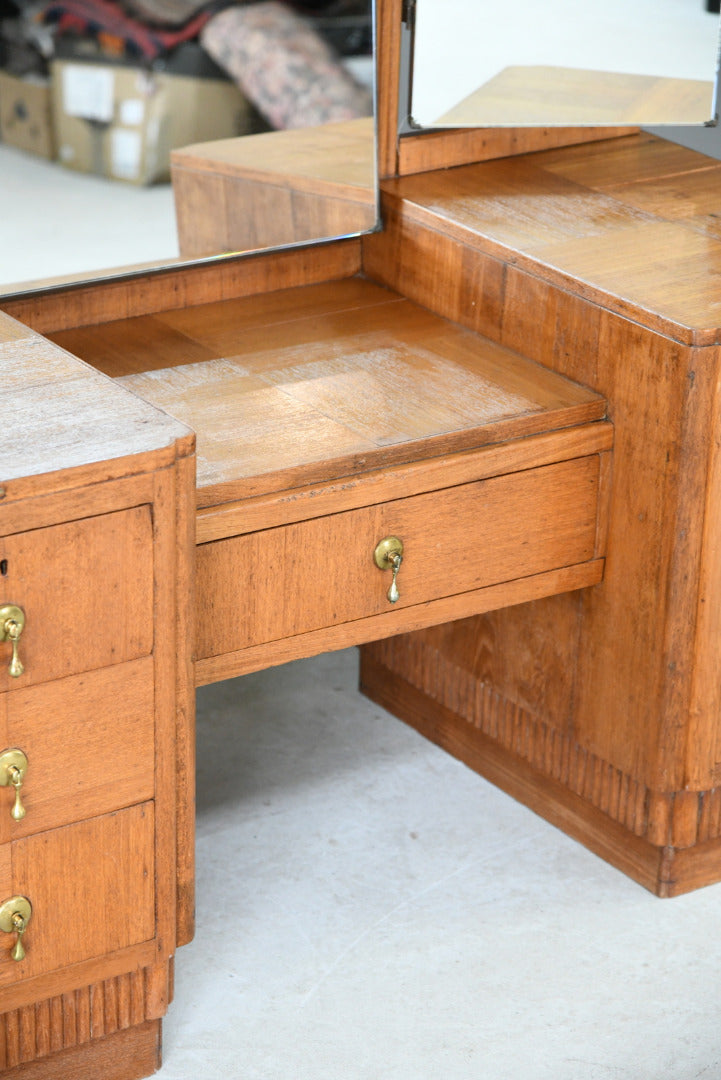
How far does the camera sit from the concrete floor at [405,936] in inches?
72.1

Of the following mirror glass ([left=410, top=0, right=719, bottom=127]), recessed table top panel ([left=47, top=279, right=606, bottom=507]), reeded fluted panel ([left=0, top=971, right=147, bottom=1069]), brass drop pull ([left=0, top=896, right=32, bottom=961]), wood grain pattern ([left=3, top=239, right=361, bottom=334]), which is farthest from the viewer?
mirror glass ([left=410, top=0, right=719, bottom=127])

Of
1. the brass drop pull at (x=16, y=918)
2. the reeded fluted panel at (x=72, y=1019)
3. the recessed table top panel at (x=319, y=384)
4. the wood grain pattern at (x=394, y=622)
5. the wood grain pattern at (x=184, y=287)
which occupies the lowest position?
the reeded fluted panel at (x=72, y=1019)

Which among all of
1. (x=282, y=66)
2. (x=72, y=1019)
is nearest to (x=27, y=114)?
(x=282, y=66)

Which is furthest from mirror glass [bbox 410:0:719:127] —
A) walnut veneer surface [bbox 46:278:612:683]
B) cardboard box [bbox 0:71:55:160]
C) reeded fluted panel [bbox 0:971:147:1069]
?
reeded fluted panel [bbox 0:971:147:1069]

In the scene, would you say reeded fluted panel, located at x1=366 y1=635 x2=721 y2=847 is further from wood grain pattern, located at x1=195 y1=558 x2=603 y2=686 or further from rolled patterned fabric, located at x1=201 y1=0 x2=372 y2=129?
rolled patterned fabric, located at x1=201 y1=0 x2=372 y2=129

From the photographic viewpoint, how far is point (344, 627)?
Answer: 183cm

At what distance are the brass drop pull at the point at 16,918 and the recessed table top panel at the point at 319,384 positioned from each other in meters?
0.44

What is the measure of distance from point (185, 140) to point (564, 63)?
1.77 ft

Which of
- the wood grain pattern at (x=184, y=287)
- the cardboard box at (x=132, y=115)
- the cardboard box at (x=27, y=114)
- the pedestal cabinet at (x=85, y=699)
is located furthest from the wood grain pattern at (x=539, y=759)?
the cardboard box at (x=27, y=114)

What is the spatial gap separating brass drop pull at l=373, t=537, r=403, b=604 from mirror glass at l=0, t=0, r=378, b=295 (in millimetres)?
533

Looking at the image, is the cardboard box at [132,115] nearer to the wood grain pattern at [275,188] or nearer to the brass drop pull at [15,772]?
the wood grain pattern at [275,188]

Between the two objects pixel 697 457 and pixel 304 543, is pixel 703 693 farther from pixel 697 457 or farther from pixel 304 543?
pixel 304 543

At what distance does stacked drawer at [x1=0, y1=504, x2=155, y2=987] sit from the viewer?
1492 mm

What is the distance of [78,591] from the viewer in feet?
4.94
